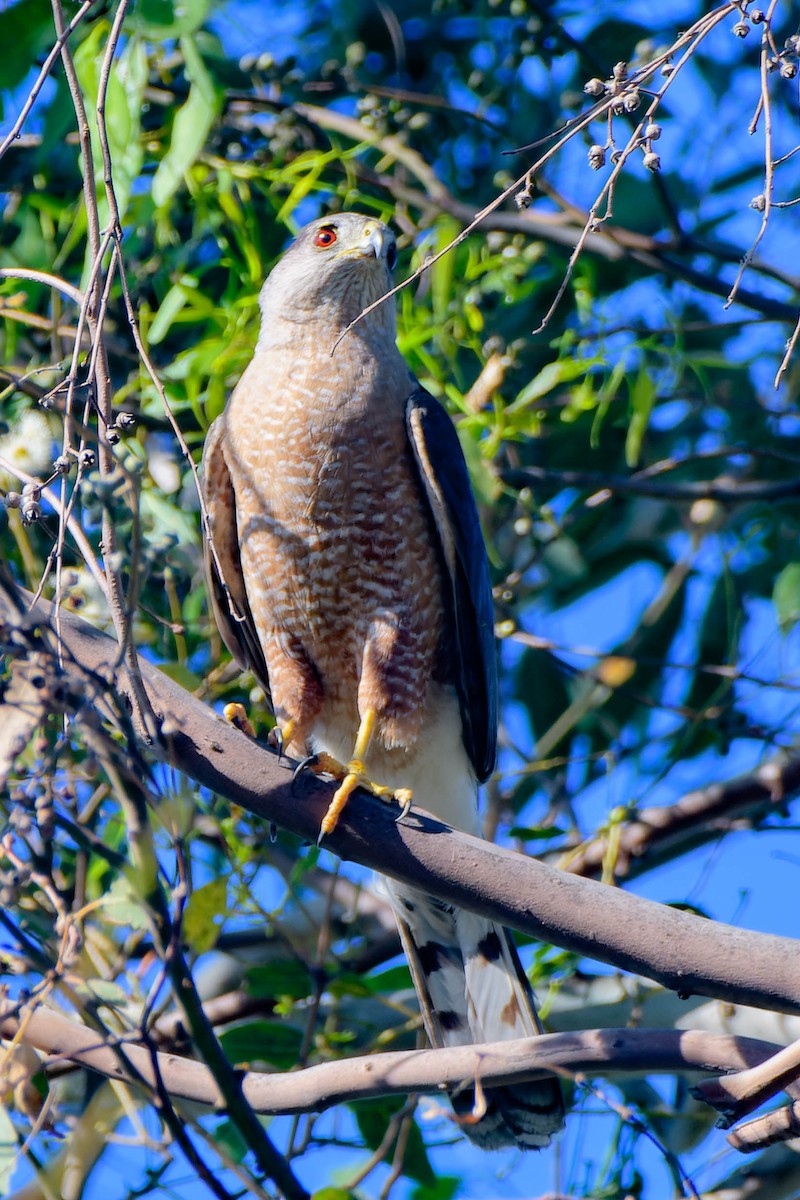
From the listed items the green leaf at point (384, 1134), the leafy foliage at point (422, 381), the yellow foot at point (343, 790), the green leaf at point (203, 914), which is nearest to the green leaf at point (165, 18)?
the leafy foliage at point (422, 381)

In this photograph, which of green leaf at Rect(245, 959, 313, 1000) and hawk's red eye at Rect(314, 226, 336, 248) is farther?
hawk's red eye at Rect(314, 226, 336, 248)

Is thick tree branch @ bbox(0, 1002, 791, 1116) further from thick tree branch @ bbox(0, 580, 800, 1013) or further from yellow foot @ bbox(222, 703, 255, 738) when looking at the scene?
yellow foot @ bbox(222, 703, 255, 738)

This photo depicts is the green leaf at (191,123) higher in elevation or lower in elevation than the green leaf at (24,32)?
lower

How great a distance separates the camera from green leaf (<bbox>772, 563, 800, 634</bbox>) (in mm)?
4500

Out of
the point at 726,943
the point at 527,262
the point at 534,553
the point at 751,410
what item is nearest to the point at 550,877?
the point at 726,943

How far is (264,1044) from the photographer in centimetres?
421

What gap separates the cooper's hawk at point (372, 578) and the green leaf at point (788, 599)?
1.03 m

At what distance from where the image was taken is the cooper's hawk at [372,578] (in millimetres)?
3984

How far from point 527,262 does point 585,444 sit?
91 centimetres

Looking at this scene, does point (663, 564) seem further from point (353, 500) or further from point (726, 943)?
point (726, 943)

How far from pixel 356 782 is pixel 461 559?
1.00 meters

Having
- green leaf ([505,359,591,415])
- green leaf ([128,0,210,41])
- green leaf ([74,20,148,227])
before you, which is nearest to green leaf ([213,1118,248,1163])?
green leaf ([505,359,591,415])

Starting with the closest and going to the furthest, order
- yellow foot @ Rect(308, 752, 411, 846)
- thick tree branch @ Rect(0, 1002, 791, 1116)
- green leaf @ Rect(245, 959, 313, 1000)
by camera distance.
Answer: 1. thick tree branch @ Rect(0, 1002, 791, 1116)
2. yellow foot @ Rect(308, 752, 411, 846)
3. green leaf @ Rect(245, 959, 313, 1000)

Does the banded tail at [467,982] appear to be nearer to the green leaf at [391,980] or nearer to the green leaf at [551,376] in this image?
the green leaf at [391,980]
